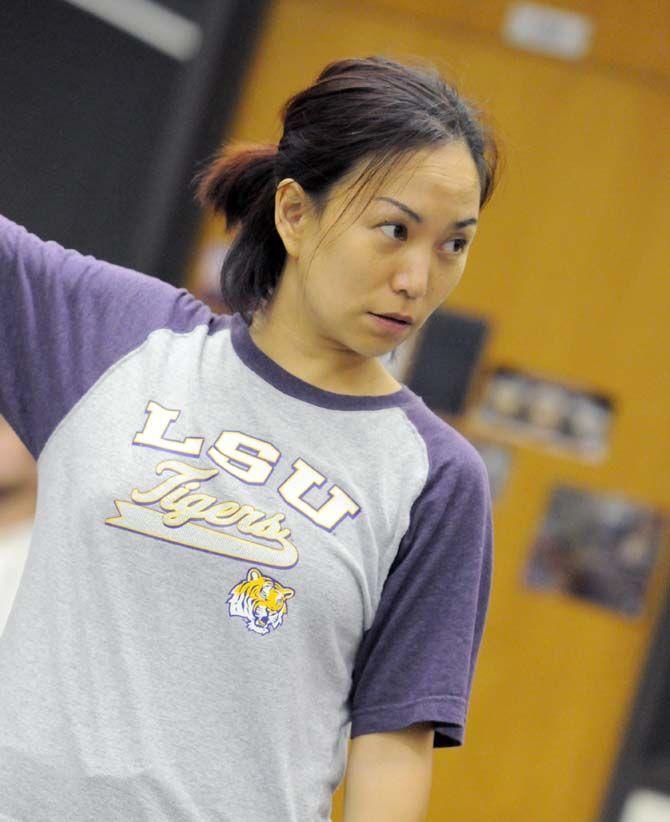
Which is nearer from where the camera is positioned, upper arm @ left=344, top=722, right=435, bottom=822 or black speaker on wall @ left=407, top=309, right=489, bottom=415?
upper arm @ left=344, top=722, right=435, bottom=822

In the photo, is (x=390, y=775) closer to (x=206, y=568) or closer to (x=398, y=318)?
(x=206, y=568)

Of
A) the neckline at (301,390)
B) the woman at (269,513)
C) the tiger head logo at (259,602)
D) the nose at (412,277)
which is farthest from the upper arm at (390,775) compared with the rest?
the nose at (412,277)

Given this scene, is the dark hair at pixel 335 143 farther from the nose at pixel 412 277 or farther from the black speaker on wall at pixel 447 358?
the black speaker on wall at pixel 447 358

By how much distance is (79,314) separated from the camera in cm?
151

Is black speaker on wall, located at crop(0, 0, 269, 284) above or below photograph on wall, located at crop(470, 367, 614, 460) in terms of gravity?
above

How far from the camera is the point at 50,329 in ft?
4.94

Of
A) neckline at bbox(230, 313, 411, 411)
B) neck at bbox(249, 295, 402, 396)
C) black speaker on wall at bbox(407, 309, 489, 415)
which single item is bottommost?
black speaker on wall at bbox(407, 309, 489, 415)

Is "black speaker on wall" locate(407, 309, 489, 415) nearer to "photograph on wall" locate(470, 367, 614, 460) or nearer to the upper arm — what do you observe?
"photograph on wall" locate(470, 367, 614, 460)

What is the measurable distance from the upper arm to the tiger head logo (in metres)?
0.18

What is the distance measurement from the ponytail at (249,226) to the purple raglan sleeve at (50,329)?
0.12 m

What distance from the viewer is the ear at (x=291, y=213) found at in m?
1.51

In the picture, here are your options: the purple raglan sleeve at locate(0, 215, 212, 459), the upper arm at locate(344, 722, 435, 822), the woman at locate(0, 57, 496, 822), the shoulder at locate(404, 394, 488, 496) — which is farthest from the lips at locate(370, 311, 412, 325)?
the upper arm at locate(344, 722, 435, 822)

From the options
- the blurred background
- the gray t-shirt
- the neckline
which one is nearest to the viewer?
the gray t-shirt

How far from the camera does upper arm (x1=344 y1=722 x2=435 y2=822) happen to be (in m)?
1.46
